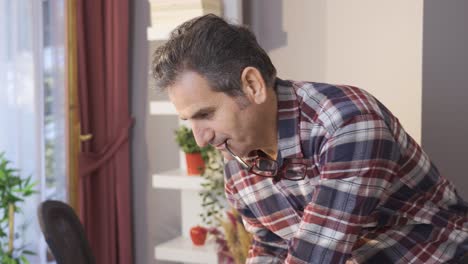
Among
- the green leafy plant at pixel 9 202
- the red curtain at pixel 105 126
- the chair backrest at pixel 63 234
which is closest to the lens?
the chair backrest at pixel 63 234

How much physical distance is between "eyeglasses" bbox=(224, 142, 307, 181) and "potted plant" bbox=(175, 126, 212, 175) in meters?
1.36

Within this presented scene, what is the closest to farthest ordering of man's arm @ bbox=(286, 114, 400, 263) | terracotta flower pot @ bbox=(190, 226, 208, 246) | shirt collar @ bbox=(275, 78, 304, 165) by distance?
man's arm @ bbox=(286, 114, 400, 263)
shirt collar @ bbox=(275, 78, 304, 165)
terracotta flower pot @ bbox=(190, 226, 208, 246)

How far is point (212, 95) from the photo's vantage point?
1211 millimetres

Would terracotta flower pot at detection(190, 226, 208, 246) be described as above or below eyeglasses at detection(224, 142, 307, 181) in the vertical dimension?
below

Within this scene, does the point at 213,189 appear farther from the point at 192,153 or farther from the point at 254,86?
the point at 254,86

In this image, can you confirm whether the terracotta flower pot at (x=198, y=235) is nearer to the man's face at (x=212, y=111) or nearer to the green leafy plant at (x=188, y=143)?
the green leafy plant at (x=188, y=143)

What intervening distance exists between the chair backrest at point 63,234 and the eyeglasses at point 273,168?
76 cm

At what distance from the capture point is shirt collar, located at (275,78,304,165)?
1.30 meters

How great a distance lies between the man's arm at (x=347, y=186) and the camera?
3.81ft

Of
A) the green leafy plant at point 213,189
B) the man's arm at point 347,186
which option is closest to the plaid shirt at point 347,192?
the man's arm at point 347,186

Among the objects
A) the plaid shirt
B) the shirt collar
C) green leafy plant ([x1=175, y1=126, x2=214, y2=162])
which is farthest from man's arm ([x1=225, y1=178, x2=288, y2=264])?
green leafy plant ([x1=175, y1=126, x2=214, y2=162])

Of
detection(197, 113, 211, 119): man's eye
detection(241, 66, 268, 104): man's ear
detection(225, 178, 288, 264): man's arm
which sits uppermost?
detection(241, 66, 268, 104): man's ear

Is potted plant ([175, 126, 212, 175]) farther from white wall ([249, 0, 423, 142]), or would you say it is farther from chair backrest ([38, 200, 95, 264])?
chair backrest ([38, 200, 95, 264])

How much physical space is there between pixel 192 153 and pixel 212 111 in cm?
159
